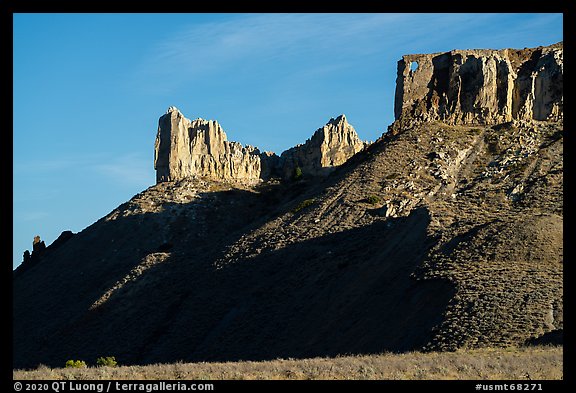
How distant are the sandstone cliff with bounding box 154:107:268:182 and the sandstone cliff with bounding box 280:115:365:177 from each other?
429cm

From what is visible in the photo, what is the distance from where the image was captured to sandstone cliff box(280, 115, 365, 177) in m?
102

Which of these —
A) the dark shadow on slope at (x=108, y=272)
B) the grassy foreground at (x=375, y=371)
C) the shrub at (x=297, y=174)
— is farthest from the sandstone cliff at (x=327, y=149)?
the grassy foreground at (x=375, y=371)

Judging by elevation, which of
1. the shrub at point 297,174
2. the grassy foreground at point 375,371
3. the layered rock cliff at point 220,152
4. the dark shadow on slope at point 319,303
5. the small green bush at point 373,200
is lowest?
the grassy foreground at point 375,371

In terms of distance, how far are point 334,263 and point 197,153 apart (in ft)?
135

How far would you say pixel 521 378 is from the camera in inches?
1096

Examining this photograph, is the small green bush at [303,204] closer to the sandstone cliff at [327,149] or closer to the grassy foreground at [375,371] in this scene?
the sandstone cliff at [327,149]

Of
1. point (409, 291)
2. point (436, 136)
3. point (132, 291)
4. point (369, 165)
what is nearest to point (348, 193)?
point (369, 165)

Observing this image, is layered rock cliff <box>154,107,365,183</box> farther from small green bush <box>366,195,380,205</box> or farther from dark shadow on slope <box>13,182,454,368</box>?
small green bush <box>366,195,380,205</box>

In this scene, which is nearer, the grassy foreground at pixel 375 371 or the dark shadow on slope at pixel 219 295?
the grassy foreground at pixel 375 371

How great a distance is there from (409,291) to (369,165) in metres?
28.2

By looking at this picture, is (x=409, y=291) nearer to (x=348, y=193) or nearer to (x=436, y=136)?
(x=348, y=193)

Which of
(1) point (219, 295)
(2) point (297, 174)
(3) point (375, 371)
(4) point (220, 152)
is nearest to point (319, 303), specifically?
(1) point (219, 295)

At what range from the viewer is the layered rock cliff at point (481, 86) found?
85.2 meters
